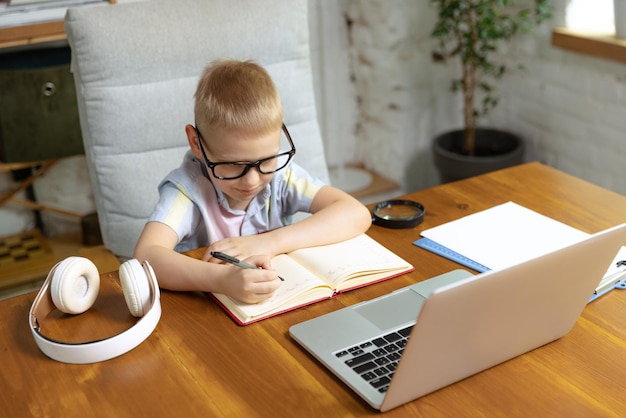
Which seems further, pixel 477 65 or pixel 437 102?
pixel 437 102

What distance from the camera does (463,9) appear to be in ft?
9.30

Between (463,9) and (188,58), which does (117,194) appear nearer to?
(188,58)

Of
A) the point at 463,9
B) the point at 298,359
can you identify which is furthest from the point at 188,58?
the point at 463,9

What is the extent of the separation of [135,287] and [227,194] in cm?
37

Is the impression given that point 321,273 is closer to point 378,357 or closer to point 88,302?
point 378,357

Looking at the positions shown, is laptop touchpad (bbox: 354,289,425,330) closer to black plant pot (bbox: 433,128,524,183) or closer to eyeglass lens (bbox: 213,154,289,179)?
eyeglass lens (bbox: 213,154,289,179)

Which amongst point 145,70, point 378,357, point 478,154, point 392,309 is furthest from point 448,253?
point 478,154

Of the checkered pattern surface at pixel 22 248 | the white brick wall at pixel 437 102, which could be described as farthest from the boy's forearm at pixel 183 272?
the white brick wall at pixel 437 102

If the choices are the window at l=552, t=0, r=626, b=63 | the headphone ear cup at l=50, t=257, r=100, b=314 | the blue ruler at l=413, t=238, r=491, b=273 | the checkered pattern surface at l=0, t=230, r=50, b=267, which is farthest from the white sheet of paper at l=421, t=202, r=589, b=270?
the checkered pattern surface at l=0, t=230, r=50, b=267

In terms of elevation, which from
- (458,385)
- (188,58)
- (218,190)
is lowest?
(458,385)

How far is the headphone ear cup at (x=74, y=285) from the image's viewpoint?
1151 millimetres

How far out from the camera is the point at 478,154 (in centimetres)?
310

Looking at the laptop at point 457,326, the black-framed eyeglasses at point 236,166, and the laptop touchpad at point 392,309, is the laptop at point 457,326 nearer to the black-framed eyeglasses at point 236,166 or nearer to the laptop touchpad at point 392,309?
the laptop touchpad at point 392,309

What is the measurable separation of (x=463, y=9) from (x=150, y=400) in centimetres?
222
